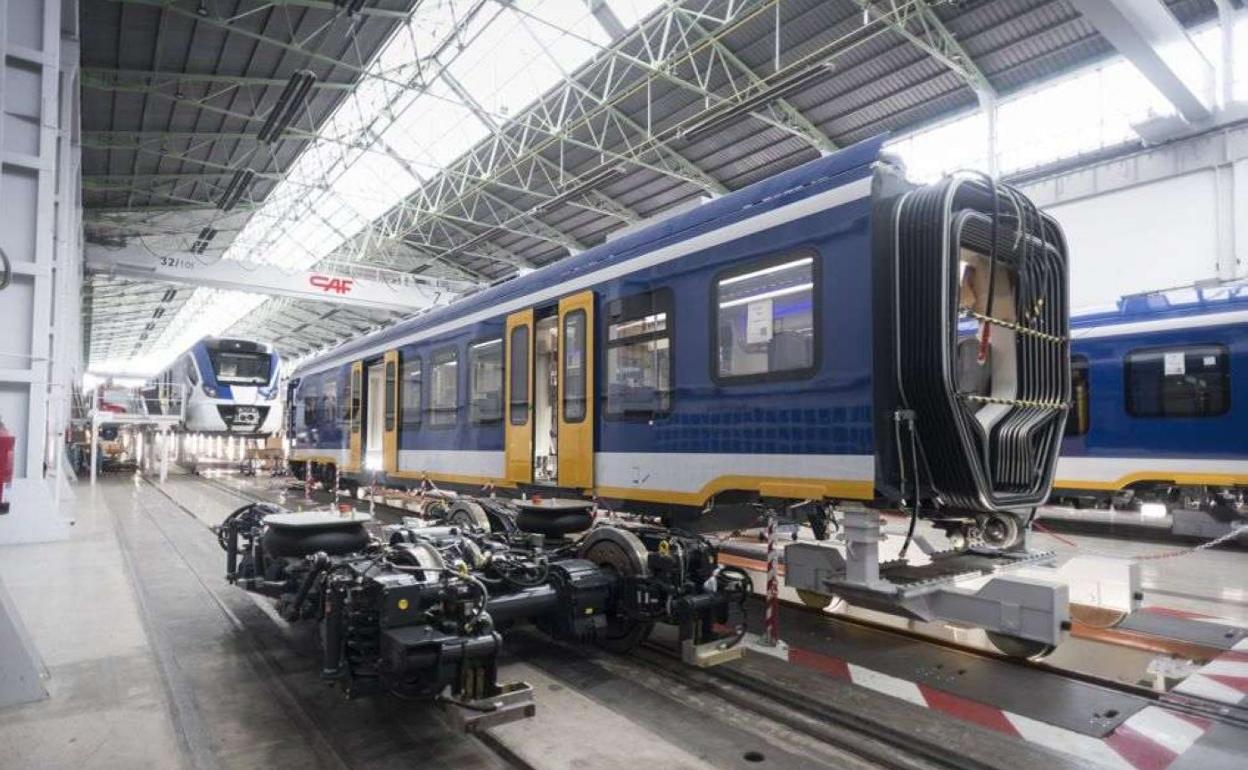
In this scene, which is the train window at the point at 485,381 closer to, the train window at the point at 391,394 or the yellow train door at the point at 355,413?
the train window at the point at 391,394

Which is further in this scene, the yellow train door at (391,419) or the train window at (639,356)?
the yellow train door at (391,419)

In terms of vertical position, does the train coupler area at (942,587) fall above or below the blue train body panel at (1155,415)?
below

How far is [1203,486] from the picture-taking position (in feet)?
31.1

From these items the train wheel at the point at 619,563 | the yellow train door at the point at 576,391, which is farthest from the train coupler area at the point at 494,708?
the yellow train door at the point at 576,391

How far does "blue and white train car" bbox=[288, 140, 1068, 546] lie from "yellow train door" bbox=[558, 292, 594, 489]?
2 centimetres

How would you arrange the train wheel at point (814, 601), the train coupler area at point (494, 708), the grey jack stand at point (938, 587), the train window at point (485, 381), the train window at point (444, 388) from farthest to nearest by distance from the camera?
the train window at point (444, 388) < the train window at point (485, 381) < the train wheel at point (814, 601) < the grey jack stand at point (938, 587) < the train coupler area at point (494, 708)

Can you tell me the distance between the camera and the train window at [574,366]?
22.2ft

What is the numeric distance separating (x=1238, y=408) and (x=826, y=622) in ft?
23.3

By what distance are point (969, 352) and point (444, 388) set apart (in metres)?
6.42

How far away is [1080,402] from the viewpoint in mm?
10422

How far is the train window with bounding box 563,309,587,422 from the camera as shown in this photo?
678cm

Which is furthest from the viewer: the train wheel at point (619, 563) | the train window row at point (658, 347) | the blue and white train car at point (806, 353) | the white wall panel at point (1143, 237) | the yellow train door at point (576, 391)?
the white wall panel at point (1143, 237)

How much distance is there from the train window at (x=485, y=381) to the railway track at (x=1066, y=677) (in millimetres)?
3799

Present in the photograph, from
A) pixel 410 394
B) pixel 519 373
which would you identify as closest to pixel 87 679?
pixel 519 373
